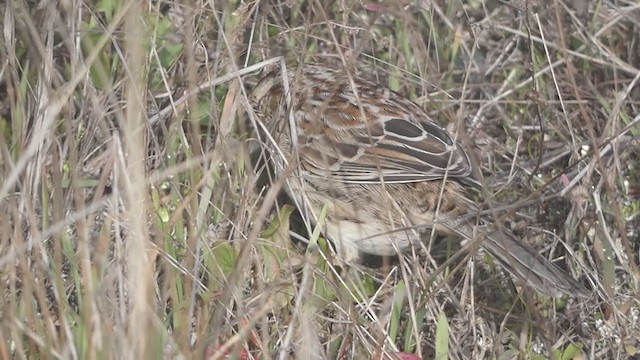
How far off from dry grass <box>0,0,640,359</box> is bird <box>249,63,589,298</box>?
12cm

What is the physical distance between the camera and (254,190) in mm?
4324

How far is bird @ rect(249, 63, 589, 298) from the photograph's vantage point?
409 cm

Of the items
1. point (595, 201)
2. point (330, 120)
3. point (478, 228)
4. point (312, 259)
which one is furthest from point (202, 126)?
point (595, 201)

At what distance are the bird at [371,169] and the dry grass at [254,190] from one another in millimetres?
118

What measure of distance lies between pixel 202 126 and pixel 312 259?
3.28 feet

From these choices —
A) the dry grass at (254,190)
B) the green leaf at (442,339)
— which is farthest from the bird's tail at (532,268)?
the green leaf at (442,339)

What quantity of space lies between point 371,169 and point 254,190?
0.48 meters

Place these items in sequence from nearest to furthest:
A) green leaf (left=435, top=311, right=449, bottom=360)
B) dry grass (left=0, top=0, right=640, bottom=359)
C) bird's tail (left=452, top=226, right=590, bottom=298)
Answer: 1. dry grass (left=0, top=0, right=640, bottom=359)
2. green leaf (left=435, top=311, right=449, bottom=360)
3. bird's tail (left=452, top=226, right=590, bottom=298)

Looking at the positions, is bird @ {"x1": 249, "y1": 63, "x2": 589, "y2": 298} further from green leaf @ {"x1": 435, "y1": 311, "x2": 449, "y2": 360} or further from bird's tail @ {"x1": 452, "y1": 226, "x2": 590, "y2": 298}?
green leaf @ {"x1": 435, "y1": 311, "x2": 449, "y2": 360}

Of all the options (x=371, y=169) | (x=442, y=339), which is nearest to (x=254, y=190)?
(x=371, y=169)

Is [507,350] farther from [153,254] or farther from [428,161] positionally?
[153,254]

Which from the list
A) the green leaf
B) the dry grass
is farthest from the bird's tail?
the green leaf

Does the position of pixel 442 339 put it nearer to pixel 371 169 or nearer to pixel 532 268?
pixel 532 268

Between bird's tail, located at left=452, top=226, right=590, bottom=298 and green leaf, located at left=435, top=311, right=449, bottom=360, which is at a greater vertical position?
bird's tail, located at left=452, top=226, right=590, bottom=298
